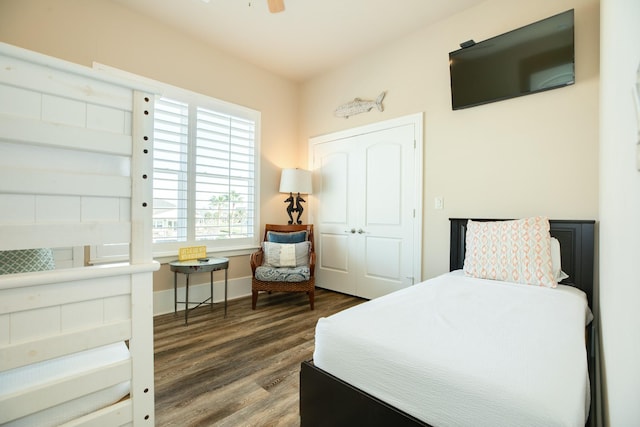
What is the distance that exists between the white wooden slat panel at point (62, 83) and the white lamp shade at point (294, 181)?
2741 mm

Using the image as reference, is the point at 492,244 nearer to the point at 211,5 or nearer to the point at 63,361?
the point at 63,361

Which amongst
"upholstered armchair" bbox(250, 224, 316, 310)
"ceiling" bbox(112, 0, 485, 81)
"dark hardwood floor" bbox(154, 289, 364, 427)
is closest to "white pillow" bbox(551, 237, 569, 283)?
"dark hardwood floor" bbox(154, 289, 364, 427)

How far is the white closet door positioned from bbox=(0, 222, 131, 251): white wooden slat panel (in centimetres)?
272

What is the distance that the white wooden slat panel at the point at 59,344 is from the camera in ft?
2.83

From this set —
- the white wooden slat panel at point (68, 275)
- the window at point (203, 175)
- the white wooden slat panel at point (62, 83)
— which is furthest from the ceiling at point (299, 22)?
the white wooden slat panel at point (68, 275)

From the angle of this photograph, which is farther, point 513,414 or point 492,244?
point 492,244

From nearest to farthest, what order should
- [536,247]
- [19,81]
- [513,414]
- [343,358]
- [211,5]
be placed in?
1. [513,414]
2. [19,81]
3. [343,358]
4. [536,247]
5. [211,5]

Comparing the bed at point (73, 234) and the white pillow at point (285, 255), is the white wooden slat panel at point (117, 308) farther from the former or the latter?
the white pillow at point (285, 255)

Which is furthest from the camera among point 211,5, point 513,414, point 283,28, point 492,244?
point 283,28

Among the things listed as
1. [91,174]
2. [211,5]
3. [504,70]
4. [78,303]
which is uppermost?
[211,5]

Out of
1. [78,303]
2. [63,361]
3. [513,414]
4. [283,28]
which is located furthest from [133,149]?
[283,28]

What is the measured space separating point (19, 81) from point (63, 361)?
96 cm

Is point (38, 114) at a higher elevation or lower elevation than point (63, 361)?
higher

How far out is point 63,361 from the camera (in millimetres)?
1054
